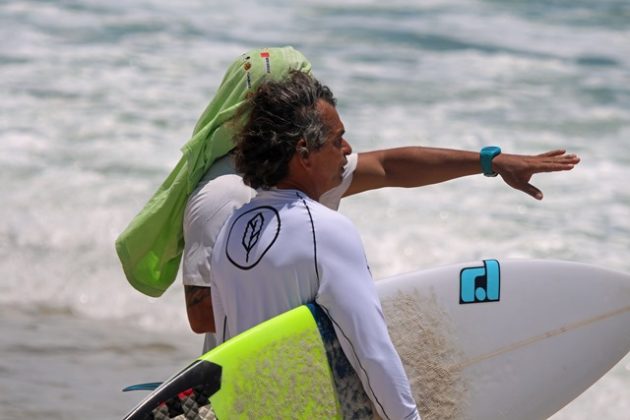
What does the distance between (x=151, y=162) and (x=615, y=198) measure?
317 cm

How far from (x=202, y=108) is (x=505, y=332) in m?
6.47

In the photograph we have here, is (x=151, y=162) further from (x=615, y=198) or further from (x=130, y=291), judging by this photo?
(x=615, y=198)

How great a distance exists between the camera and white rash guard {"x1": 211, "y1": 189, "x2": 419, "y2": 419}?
239cm

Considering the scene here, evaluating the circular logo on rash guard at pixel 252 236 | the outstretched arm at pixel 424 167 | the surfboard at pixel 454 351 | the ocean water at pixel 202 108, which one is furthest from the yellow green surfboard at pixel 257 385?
the ocean water at pixel 202 108

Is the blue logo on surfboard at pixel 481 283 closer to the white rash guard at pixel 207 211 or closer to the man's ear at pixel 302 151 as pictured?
the white rash guard at pixel 207 211

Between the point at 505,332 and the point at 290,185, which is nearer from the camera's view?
the point at 290,185

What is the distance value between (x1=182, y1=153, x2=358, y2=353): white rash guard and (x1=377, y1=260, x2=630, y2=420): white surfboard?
0.50m

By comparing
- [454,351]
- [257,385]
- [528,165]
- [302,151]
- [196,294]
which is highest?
[302,151]

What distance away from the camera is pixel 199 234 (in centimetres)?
293

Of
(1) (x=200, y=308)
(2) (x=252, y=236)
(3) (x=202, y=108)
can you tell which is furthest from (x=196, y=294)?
(3) (x=202, y=108)

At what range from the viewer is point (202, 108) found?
31.2 ft

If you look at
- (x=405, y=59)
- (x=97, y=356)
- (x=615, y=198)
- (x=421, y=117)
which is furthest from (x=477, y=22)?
(x=97, y=356)

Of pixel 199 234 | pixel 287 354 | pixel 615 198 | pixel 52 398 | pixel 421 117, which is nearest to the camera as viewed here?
pixel 287 354

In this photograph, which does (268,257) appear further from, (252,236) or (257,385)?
(257,385)
